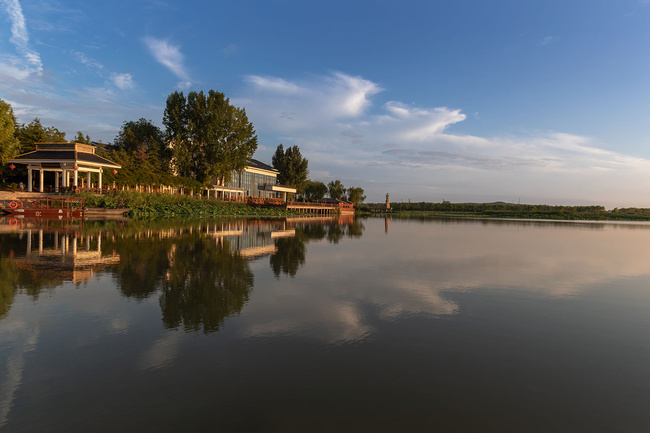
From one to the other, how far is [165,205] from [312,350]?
37.9m

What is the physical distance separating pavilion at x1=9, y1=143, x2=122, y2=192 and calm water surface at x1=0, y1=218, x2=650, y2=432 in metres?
30.4

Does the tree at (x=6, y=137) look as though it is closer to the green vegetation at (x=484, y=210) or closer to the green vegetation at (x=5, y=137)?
the green vegetation at (x=5, y=137)

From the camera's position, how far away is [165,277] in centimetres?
938

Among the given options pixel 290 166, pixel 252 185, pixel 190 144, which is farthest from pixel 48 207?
pixel 290 166

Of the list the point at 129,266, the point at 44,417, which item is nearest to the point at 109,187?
the point at 129,266

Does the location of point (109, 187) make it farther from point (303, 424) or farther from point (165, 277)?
point (303, 424)

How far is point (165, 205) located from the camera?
3878cm

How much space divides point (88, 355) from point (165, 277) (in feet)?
15.5

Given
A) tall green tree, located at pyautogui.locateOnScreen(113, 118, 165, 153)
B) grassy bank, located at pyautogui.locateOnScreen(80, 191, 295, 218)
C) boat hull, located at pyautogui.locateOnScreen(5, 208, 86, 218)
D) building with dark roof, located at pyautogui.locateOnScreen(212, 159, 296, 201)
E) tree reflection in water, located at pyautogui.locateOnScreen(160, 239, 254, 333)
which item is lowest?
tree reflection in water, located at pyautogui.locateOnScreen(160, 239, 254, 333)

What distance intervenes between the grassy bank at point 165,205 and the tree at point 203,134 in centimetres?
564

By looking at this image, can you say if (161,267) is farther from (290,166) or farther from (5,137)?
(290,166)

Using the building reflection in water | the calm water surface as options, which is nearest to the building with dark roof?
the building reflection in water

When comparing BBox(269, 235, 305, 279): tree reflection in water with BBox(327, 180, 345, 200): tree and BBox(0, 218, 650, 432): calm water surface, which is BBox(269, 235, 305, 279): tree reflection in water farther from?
BBox(327, 180, 345, 200): tree

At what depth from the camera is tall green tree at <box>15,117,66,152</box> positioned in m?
43.0
